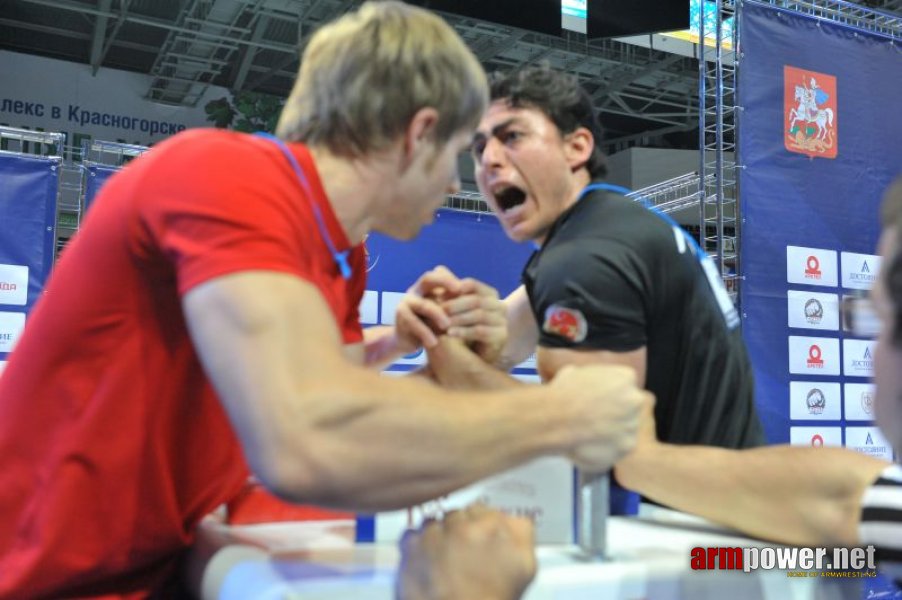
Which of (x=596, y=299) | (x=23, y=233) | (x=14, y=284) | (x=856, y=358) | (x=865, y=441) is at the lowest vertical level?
(x=865, y=441)

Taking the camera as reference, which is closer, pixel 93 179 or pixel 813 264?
pixel 93 179

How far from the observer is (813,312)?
3.95 meters

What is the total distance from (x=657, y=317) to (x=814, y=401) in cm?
289

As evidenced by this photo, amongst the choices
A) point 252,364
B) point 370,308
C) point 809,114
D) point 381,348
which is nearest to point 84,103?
point 370,308

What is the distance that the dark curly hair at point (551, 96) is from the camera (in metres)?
2.04

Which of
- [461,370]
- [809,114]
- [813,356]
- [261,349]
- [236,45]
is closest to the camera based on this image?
[261,349]

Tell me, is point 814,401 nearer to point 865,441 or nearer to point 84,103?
point 865,441

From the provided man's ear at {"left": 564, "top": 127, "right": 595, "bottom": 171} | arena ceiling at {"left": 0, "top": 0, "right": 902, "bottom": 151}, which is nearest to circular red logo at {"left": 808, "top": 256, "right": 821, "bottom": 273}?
man's ear at {"left": 564, "top": 127, "right": 595, "bottom": 171}

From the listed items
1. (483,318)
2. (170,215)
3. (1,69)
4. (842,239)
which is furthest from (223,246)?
(1,69)

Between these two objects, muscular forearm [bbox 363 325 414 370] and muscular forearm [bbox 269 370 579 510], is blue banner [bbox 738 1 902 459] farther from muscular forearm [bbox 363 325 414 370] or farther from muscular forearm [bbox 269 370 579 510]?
muscular forearm [bbox 269 370 579 510]

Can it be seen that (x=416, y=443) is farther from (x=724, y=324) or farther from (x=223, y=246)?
(x=724, y=324)

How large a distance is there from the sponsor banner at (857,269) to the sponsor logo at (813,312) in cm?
23

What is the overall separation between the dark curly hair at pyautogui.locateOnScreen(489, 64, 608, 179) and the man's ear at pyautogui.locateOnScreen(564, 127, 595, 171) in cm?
1

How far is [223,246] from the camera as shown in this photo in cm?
74
